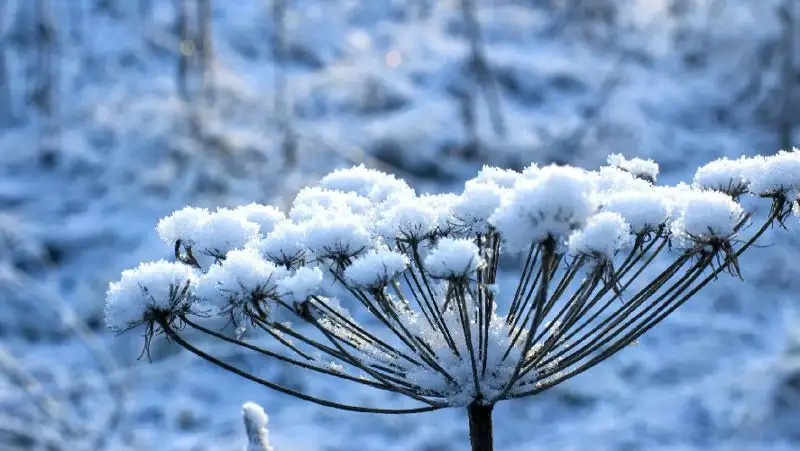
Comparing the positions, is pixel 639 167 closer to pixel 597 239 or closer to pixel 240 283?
pixel 597 239

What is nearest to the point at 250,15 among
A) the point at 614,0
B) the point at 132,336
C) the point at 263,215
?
the point at 614,0

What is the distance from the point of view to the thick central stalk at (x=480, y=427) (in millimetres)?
1545

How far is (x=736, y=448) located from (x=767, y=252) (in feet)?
14.7

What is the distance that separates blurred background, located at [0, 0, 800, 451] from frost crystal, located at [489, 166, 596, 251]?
6736mm

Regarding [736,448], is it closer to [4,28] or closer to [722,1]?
[722,1]

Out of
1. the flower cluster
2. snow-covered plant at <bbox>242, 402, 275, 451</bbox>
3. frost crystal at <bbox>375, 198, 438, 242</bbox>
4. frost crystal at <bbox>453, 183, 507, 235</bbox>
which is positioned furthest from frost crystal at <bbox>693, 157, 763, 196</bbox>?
snow-covered plant at <bbox>242, 402, 275, 451</bbox>

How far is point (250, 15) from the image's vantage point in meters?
18.3

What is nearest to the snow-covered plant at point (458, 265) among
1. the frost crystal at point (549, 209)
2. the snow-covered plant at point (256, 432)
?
the frost crystal at point (549, 209)

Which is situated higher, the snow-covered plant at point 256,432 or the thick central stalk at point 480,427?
the thick central stalk at point 480,427

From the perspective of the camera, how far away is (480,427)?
1.57 meters

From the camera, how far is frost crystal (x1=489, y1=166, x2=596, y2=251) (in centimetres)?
123

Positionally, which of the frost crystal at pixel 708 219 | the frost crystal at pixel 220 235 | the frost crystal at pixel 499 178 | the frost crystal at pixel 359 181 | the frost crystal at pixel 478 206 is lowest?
the frost crystal at pixel 708 219

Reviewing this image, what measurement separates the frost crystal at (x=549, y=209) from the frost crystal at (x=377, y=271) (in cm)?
25

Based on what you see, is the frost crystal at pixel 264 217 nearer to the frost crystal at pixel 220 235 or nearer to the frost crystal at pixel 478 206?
the frost crystal at pixel 220 235
